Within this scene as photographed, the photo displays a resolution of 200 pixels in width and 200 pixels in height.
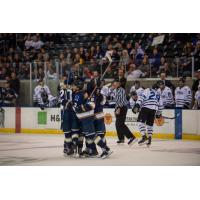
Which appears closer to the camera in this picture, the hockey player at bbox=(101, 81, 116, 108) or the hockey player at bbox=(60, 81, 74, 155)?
the hockey player at bbox=(60, 81, 74, 155)

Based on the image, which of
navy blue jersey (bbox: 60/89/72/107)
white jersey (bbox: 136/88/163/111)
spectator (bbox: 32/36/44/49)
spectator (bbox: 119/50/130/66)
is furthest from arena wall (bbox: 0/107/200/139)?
spectator (bbox: 32/36/44/49)

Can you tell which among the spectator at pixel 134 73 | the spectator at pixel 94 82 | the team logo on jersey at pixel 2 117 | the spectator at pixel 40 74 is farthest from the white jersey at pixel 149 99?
the team logo on jersey at pixel 2 117

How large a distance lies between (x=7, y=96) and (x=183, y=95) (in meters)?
2.51

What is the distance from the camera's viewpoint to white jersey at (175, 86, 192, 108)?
10289 mm

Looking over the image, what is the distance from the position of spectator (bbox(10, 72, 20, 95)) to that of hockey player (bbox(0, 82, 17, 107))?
0.05 m

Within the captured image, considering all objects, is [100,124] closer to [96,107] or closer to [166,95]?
[96,107]

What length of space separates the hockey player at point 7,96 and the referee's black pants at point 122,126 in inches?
63.1

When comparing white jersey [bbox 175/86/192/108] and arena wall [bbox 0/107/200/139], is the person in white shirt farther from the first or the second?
white jersey [bbox 175/86/192/108]

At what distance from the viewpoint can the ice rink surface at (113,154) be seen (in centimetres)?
948

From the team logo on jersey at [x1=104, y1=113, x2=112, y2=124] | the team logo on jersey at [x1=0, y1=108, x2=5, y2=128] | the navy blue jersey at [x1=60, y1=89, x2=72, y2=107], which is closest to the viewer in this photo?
the navy blue jersey at [x1=60, y1=89, x2=72, y2=107]

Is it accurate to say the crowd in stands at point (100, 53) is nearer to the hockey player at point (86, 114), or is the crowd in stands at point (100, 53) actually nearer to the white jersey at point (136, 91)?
the white jersey at point (136, 91)

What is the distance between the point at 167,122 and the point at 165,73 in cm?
69

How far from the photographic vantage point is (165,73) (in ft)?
34.4

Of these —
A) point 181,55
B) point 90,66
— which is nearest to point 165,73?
point 181,55
